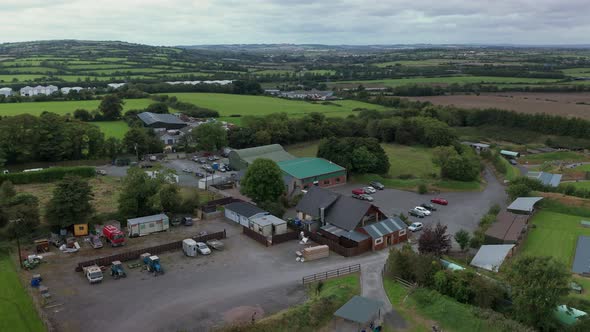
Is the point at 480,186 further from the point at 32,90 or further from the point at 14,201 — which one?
the point at 32,90

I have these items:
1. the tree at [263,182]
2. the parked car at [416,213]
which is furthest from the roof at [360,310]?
the parked car at [416,213]

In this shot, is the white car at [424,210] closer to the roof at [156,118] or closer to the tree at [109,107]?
the roof at [156,118]

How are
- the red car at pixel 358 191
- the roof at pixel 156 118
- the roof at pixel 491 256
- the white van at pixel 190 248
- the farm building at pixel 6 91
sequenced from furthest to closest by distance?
1. the farm building at pixel 6 91
2. the roof at pixel 156 118
3. the red car at pixel 358 191
4. the white van at pixel 190 248
5. the roof at pixel 491 256

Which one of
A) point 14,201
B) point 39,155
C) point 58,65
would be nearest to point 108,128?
point 39,155

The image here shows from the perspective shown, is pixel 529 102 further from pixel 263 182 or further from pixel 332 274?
pixel 332 274

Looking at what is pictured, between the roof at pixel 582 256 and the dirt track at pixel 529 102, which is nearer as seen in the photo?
the roof at pixel 582 256

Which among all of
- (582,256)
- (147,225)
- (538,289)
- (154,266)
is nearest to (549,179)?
(582,256)

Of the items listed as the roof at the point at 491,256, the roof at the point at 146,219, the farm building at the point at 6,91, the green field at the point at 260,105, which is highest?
the farm building at the point at 6,91

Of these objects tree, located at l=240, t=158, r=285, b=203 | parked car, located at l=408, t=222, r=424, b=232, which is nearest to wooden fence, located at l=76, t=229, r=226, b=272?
tree, located at l=240, t=158, r=285, b=203

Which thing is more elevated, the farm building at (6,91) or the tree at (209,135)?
the farm building at (6,91)
